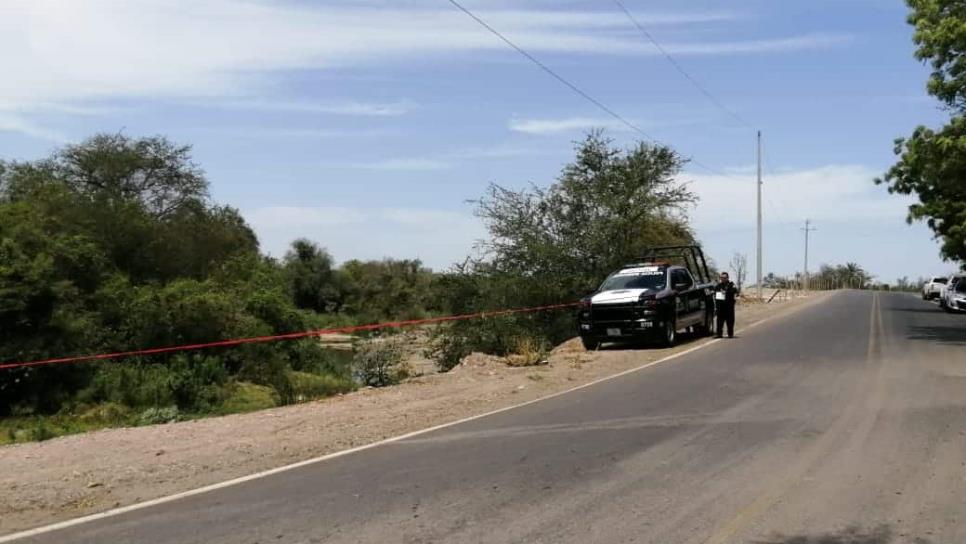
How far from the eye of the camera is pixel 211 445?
1023 cm

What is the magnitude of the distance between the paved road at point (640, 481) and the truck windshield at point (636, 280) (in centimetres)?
879

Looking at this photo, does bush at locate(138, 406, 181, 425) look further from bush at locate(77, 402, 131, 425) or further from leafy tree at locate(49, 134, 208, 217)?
leafy tree at locate(49, 134, 208, 217)

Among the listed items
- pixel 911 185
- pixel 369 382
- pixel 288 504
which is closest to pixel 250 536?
pixel 288 504

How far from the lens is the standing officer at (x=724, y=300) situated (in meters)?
23.5

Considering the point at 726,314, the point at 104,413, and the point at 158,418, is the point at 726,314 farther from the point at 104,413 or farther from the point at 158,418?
the point at 104,413

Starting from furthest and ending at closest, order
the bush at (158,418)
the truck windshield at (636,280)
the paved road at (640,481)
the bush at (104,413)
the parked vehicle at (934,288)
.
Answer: the parked vehicle at (934,288) < the bush at (104,413) < the truck windshield at (636,280) < the bush at (158,418) < the paved road at (640,481)

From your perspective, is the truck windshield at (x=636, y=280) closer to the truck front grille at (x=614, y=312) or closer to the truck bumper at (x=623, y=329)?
the truck front grille at (x=614, y=312)

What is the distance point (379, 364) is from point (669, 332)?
25.2ft

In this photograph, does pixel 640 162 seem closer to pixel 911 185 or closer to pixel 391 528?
pixel 911 185

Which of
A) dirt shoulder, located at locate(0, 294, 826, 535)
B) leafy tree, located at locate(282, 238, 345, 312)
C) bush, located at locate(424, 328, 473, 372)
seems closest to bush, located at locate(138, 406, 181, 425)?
dirt shoulder, located at locate(0, 294, 826, 535)

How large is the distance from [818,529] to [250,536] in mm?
4054

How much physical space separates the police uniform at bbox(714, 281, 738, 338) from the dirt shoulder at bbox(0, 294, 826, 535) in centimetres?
819

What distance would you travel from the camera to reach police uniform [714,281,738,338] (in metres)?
23.5

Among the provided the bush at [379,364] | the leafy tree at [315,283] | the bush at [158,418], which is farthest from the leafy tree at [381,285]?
the bush at [158,418]
